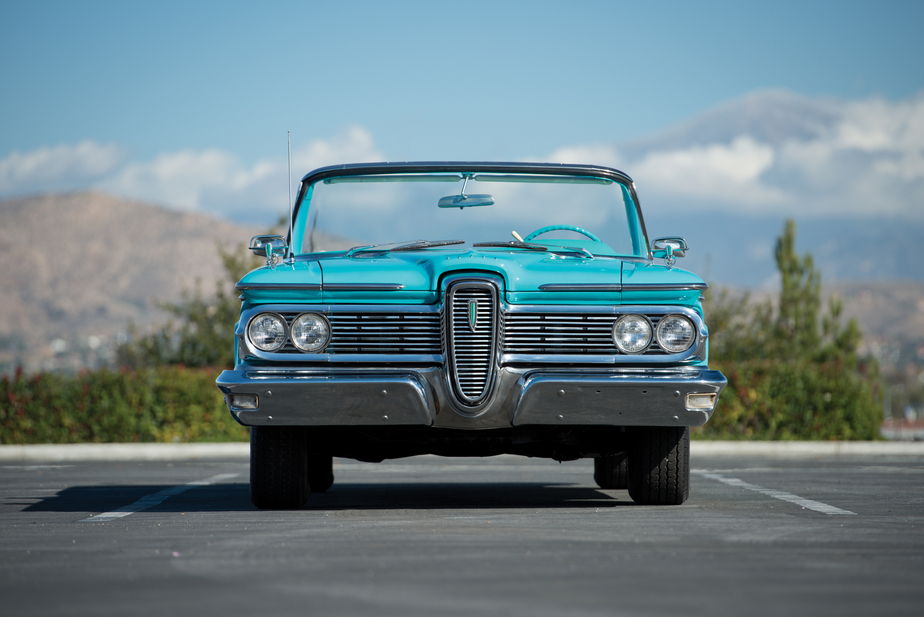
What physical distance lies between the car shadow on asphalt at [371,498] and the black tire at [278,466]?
272mm

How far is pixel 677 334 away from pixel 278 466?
2451mm

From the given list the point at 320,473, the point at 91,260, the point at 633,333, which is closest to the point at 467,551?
the point at 633,333

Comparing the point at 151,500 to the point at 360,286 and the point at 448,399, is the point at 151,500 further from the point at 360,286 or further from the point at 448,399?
the point at 448,399

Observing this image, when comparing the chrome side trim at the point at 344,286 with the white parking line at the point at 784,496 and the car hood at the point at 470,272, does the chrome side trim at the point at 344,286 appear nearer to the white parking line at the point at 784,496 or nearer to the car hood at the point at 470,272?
the car hood at the point at 470,272

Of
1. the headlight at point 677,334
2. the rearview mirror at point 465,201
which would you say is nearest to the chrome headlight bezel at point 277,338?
the rearview mirror at point 465,201

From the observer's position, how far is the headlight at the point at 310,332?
6516 mm

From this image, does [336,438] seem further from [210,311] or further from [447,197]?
[210,311]

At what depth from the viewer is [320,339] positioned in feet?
21.4

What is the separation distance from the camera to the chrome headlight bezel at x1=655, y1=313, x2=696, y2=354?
21.5 ft

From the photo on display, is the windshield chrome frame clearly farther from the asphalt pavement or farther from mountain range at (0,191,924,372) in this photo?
mountain range at (0,191,924,372)

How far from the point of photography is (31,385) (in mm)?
16406

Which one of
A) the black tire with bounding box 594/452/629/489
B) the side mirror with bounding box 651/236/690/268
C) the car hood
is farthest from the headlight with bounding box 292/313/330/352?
the black tire with bounding box 594/452/629/489

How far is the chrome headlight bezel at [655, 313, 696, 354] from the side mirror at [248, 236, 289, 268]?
93.9 inches

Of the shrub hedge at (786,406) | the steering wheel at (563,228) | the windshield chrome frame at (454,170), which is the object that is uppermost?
the windshield chrome frame at (454,170)
